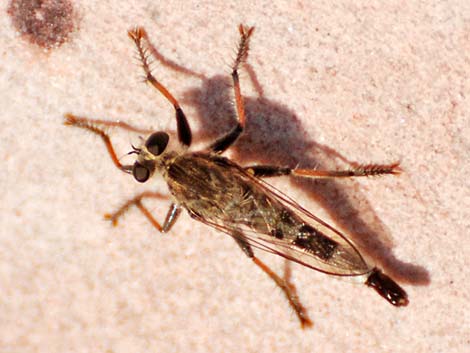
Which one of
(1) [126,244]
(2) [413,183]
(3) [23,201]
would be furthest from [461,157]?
(3) [23,201]

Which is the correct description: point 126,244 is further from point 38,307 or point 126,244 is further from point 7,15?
point 7,15

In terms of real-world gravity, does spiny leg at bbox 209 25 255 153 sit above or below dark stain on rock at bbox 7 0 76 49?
above

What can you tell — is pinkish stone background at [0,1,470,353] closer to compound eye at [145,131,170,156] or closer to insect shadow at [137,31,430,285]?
insect shadow at [137,31,430,285]

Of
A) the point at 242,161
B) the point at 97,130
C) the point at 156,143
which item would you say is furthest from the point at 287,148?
the point at 97,130

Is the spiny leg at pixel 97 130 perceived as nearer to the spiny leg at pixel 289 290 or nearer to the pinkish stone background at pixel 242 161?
the pinkish stone background at pixel 242 161

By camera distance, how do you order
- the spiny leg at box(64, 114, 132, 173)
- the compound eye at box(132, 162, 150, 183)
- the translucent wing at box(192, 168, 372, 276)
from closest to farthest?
the translucent wing at box(192, 168, 372, 276) < the compound eye at box(132, 162, 150, 183) < the spiny leg at box(64, 114, 132, 173)

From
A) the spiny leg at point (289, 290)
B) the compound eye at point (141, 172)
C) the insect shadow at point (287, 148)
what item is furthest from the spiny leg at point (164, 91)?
the spiny leg at point (289, 290)

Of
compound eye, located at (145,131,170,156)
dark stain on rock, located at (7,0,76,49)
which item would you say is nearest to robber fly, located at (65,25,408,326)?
compound eye, located at (145,131,170,156)
